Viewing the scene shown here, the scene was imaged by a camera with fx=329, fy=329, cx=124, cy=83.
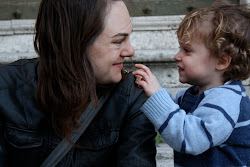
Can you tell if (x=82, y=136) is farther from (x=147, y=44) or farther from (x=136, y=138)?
(x=147, y=44)

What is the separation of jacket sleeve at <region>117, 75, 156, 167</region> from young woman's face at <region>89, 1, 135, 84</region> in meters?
0.19

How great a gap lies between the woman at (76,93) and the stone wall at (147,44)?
1412mm

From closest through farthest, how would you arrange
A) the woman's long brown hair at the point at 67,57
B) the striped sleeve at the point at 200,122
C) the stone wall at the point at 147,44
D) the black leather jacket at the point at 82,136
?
1. the striped sleeve at the point at 200,122
2. the woman's long brown hair at the point at 67,57
3. the black leather jacket at the point at 82,136
4. the stone wall at the point at 147,44

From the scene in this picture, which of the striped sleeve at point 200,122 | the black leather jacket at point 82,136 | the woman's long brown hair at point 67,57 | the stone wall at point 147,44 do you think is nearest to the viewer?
the striped sleeve at point 200,122

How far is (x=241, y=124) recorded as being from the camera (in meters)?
1.72

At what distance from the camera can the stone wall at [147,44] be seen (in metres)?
3.42

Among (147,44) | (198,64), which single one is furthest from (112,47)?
(147,44)

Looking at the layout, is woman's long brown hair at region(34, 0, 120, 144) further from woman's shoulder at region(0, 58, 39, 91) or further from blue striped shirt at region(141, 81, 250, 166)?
blue striped shirt at region(141, 81, 250, 166)

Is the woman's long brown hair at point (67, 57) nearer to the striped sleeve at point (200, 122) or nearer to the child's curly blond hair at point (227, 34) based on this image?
the striped sleeve at point (200, 122)

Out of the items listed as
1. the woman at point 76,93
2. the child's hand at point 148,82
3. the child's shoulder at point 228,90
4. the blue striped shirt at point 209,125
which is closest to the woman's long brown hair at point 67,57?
the woman at point 76,93

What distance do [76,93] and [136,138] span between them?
445mm

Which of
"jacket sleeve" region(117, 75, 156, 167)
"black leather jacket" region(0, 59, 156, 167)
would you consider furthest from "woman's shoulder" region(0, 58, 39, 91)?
"jacket sleeve" region(117, 75, 156, 167)

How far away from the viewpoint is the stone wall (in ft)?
11.2

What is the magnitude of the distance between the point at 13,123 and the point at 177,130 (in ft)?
2.99
